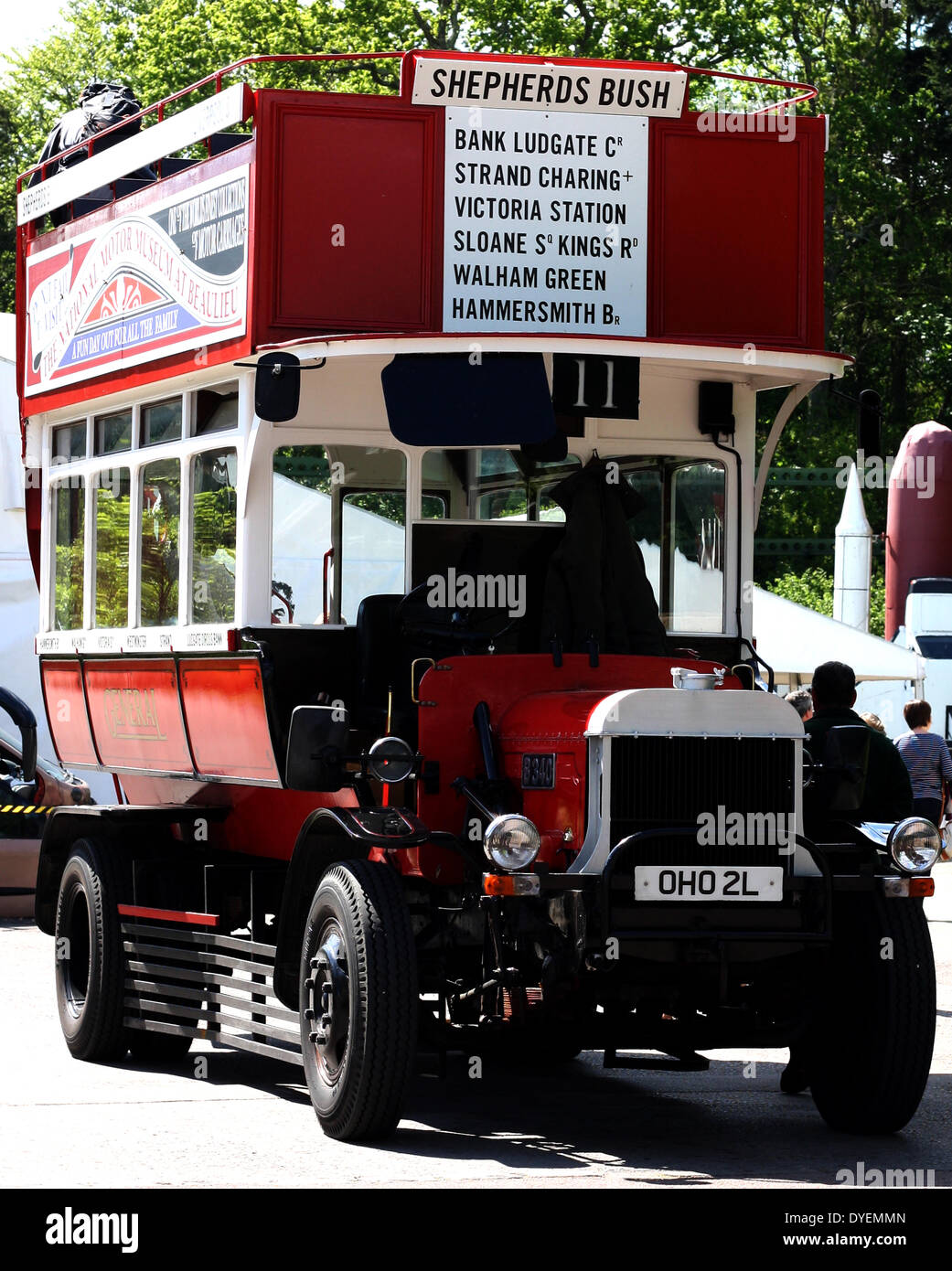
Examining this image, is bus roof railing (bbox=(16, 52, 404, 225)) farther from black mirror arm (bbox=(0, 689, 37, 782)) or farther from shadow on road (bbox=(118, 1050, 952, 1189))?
black mirror arm (bbox=(0, 689, 37, 782))

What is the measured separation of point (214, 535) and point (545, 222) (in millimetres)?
2006

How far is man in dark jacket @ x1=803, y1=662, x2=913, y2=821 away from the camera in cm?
1039

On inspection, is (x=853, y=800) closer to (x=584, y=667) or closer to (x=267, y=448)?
(x=584, y=667)

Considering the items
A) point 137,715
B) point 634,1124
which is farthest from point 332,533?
point 634,1124

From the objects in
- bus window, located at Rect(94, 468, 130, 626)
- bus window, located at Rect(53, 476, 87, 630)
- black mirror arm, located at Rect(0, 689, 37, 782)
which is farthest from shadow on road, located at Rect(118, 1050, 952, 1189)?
black mirror arm, located at Rect(0, 689, 37, 782)

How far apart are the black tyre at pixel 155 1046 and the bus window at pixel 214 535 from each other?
2.11 metres

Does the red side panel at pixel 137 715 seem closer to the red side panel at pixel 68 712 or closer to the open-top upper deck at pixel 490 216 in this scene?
the red side panel at pixel 68 712

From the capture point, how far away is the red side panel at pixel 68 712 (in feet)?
38.8

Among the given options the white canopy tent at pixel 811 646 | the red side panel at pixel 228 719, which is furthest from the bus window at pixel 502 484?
the white canopy tent at pixel 811 646

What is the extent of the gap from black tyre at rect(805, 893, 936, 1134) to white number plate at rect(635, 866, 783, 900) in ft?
2.41

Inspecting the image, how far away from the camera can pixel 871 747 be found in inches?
419
